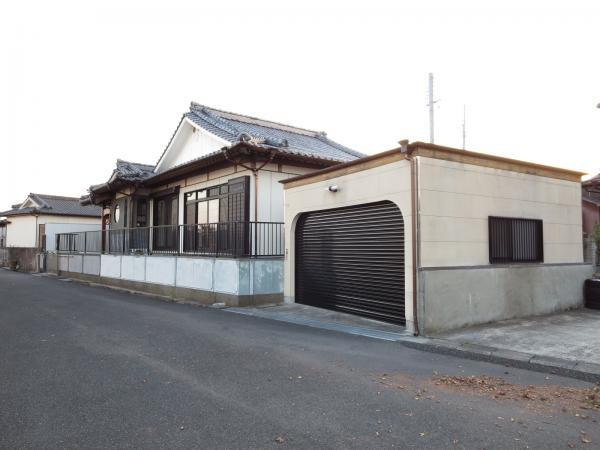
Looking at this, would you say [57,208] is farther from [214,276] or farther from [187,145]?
[214,276]

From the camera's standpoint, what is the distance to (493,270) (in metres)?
8.52

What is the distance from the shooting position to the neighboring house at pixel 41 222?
102ft

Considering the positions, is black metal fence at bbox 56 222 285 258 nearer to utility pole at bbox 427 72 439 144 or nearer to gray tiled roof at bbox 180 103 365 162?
gray tiled roof at bbox 180 103 365 162

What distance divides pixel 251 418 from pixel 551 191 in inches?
377

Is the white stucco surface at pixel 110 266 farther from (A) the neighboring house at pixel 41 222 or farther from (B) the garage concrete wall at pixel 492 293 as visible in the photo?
(A) the neighboring house at pixel 41 222

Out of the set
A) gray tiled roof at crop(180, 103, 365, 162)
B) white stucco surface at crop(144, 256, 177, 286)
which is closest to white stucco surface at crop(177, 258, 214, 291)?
white stucco surface at crop(144, 256, 177, 286)

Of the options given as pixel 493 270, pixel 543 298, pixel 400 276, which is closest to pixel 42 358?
pixel 400 276

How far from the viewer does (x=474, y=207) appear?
27.6ft

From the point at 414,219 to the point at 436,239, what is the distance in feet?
1.99

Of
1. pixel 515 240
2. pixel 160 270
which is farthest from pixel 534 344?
pixel 160 270

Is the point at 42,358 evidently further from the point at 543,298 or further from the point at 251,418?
the point at 543,298

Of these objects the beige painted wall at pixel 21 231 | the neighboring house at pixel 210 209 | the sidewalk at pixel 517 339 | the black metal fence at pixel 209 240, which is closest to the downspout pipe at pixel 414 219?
the sidewalk at pixel 517 339

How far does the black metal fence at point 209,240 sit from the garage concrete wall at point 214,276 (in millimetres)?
335

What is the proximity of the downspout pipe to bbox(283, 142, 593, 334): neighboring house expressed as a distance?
0.06 ft
